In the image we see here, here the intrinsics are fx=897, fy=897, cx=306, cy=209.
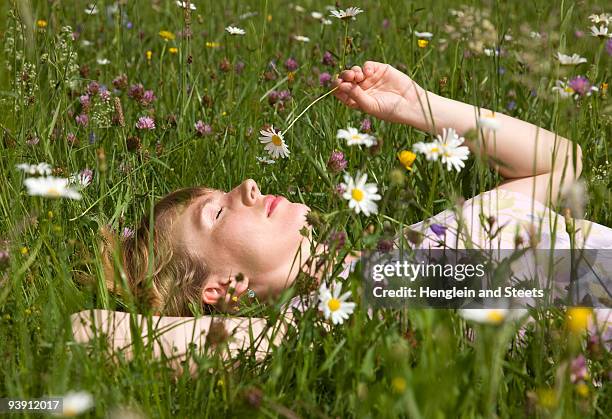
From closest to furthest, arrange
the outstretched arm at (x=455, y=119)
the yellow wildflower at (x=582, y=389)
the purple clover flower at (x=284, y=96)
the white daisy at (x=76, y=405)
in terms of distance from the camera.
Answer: the white daisy at (x=76, y=405) → the yellow wildflower at (x=582, y=389) → the outstretched arm at (x=455, y=119) → the purple clover flower at (x=284, y=96)

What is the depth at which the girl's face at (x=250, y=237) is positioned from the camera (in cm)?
211

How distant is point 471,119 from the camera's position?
241 centimetres

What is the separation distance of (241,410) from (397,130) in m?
1.56

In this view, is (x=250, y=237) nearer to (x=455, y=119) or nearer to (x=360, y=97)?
→ (x=360, y=97)

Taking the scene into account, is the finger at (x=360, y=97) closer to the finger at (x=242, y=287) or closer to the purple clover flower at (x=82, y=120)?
the finger at (x=242, y=287)

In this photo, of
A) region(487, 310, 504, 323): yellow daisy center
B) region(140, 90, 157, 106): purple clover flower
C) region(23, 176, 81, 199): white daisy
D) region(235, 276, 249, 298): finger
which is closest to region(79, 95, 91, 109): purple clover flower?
region(140, 90, 157, 106): purple clover flower

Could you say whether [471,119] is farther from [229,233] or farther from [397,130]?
[229,233]

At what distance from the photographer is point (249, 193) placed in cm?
216

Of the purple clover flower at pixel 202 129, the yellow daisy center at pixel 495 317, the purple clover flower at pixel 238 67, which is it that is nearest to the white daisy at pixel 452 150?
the yellow daisy center at pixel 495 317

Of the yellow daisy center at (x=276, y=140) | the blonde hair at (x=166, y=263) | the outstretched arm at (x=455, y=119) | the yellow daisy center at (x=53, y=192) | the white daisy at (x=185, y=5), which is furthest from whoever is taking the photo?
the white daisy at (x=185, y=5)

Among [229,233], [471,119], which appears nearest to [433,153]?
[229,233]

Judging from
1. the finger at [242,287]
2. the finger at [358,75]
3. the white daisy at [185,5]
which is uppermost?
the white daisy at [185,5]

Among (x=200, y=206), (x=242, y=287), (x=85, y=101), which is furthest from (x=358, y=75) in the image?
(x=85, y=101)

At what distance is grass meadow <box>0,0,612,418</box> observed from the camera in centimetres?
140
